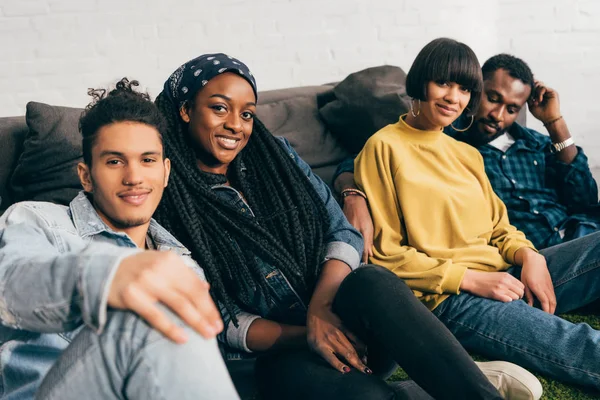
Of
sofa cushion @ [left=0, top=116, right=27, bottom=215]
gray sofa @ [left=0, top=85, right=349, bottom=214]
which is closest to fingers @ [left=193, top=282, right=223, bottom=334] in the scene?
sofa cushion @ [left=0, top=116, right=27, bottom=215]

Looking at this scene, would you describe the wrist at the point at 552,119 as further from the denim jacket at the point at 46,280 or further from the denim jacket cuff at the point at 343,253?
the denim jacket at the point at 46,280

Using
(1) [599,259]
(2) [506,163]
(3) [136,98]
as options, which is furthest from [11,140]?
(1) [599,259]

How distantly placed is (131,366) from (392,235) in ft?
3.19

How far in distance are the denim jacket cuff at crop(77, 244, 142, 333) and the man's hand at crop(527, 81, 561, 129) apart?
171 cm

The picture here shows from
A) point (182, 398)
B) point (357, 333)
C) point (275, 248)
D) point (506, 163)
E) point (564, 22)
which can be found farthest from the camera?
→ point (564, 22)

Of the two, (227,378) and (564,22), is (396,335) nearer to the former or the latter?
(227,378)

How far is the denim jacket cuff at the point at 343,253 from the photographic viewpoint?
1.53m

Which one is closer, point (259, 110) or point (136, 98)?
point (136, 98)

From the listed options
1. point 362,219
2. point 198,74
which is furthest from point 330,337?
point 198,74

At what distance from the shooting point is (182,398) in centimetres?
84

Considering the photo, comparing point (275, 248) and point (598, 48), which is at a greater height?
point (598, 48)

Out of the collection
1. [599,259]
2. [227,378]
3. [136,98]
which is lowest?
[599,259]

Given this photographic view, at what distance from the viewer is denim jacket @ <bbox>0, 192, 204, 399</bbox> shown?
0.83 metres

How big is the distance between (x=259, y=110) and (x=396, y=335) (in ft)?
3.63
